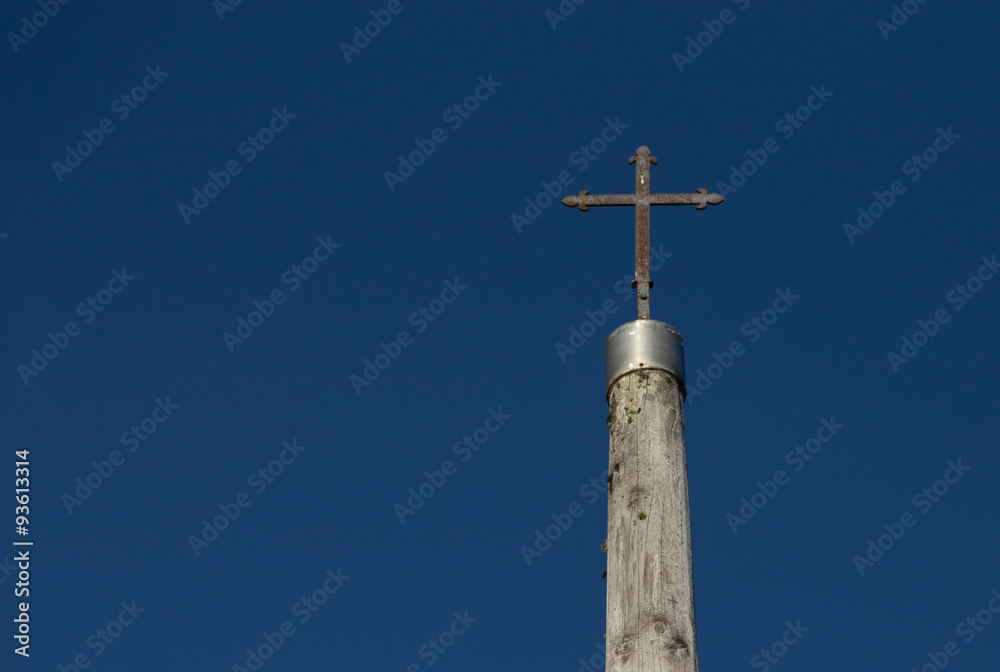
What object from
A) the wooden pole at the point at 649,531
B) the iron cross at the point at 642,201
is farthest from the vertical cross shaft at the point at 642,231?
the wooden pole at the point at 649,531

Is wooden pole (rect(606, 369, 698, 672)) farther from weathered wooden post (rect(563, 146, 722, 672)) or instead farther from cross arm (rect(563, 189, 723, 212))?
cross arm (rect(563, 189, 723, 212))

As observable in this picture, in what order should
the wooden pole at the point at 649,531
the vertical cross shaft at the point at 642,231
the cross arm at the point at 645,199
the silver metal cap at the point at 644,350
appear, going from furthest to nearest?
the cross arm at the point at 645,199, the vertical cross shaft at the point at 642,231, the silver metal cap at the point at 644,350, the wooden pole at the point at 649,531

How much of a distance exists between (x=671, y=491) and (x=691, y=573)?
317 millimetres

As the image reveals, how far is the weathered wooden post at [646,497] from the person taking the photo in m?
4.00

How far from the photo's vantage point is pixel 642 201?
17.1 ft

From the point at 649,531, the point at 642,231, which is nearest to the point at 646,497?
the point at 649,531

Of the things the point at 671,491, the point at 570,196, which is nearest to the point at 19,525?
the point at 570,196

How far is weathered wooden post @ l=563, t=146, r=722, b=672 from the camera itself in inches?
158

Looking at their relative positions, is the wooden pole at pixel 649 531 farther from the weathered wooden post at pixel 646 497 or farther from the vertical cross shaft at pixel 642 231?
the vertical cross shaft at pixel 642 231

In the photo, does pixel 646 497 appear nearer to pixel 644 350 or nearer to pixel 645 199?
pixel 644 350

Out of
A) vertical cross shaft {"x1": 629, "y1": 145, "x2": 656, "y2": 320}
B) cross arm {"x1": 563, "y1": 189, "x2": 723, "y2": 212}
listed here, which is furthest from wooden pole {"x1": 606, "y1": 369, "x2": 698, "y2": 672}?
cross arm {"x1": 563, "y1": 189, "x2": 723, "y2": 212}

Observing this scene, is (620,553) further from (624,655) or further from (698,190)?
(698,190)

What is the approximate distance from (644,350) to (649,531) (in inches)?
31.5

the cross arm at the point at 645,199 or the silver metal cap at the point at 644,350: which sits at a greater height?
the cross arm at the point at 645,199
